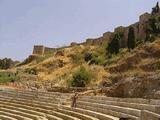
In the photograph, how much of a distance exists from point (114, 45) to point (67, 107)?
20.4m

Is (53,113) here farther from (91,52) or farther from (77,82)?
(91,52)

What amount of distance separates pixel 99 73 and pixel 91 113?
16673 millimetres

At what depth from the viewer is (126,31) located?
38156mm

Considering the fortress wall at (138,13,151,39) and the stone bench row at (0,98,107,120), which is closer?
the stone bench row at (0,98,107,120)

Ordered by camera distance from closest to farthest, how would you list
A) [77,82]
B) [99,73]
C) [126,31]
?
[77,82] → [99,73] → [126,31]

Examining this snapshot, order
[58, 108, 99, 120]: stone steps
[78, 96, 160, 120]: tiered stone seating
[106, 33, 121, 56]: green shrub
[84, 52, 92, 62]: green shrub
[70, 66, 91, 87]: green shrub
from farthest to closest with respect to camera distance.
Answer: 1. [84, 52, 92, 62]: green shrub
2. [106, 33, 121, 56]: green shrub
3. [70, 66, 91, 87]: green shrub
4. [58, 108, 99, 120]: stone steps
5. [78, 96, 160, 120]: tiered stone seating

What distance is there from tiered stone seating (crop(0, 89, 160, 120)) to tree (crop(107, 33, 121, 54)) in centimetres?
1474

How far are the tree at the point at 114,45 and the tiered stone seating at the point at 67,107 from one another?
48.3ft

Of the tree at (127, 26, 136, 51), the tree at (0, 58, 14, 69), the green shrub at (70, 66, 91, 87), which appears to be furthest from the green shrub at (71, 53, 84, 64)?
the green shrub at (70, 66, 91, 87)

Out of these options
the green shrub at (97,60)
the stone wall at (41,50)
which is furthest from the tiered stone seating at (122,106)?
the stone wall at (41,50)

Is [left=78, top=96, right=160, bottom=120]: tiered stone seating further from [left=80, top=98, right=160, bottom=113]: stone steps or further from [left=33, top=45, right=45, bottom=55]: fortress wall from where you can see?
[left=33, top=45, right=45, bottom=55]: fortress wall

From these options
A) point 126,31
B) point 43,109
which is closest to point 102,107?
point 43,109

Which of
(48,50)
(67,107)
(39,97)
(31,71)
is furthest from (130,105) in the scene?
(48,50)

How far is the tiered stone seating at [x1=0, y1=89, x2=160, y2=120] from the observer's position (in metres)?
12.0
